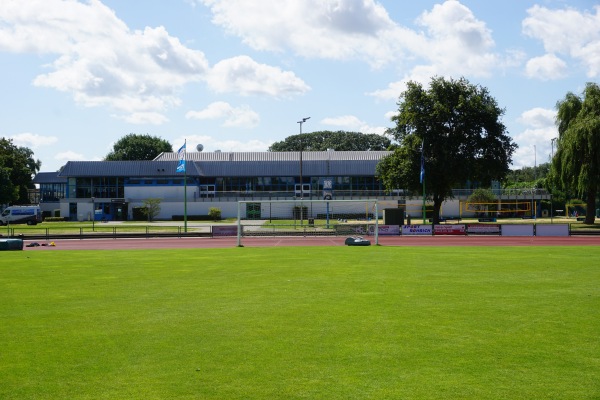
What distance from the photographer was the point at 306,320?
12625 millimetres

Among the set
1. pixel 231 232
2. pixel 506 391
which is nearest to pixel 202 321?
pixel 506 391

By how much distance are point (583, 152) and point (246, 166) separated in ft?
177

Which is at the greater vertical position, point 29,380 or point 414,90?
point 414,90

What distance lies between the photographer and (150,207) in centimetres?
8500

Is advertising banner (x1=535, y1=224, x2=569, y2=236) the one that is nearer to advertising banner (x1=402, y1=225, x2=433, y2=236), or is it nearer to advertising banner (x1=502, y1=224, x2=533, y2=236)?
advertising banner (x1=502, y1=224, x2=533, y2=236)

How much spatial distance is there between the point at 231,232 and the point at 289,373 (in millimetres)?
45368

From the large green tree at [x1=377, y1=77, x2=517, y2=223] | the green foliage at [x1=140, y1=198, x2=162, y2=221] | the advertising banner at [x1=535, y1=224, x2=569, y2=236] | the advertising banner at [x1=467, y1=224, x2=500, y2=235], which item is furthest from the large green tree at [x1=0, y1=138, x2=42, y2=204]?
the advertising banner at [x1=535, y1=224, x2=569, y2=236]

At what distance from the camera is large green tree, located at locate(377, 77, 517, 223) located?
62344mm

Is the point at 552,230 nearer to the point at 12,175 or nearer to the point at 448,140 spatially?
the point at 448,140

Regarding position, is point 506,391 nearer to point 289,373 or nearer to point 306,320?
point 289,373

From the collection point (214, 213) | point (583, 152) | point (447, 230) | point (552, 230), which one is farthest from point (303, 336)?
point (214, 213)

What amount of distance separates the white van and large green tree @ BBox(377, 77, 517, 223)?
46.2 metres

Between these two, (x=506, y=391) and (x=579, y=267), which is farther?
(x=579, y=267)

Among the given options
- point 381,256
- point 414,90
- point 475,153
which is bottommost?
point 381,256
